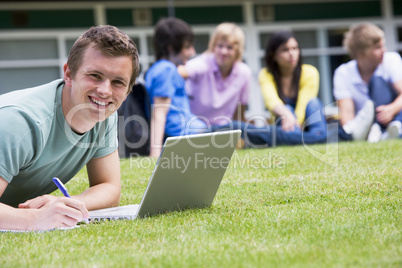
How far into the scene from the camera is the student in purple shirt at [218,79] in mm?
7641

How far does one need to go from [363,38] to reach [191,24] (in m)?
7.00

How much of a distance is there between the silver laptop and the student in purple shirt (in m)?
4.32

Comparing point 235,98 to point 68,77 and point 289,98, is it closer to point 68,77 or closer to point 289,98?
point 289,98

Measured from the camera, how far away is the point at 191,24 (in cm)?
1430

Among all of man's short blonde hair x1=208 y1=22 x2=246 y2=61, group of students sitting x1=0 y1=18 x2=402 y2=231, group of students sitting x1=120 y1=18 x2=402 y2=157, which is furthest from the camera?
man's short blonde hair x1=208 y1=22 x2=246 y2=61

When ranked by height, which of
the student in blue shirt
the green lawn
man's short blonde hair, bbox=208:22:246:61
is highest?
man's short blonde hair, bbox=208:22:246:61

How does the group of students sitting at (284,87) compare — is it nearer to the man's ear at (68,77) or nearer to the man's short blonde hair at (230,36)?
the man's short blonde hair at (230,36)

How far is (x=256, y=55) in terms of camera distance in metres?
14.5

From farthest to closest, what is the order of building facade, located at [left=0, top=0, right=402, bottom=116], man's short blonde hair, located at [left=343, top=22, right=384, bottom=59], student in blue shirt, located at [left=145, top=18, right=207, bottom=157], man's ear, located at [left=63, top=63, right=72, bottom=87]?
1. building facade, located at [left=0, top=0, right=402, bottom=116]
2. man's short blonde hair, located at [left=343, top=22, right=384, bottom=59]
3. student in blue shirt, located at [left=145, top=18, right=207, bottom=157]
4. man's ear, located at [left=63, top=63, right=72, bottom=87]

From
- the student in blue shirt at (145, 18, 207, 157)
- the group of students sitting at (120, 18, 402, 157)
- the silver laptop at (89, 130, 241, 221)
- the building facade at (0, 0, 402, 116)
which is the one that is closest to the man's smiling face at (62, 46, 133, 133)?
the silver laptop at (89, 130, 241, 221)

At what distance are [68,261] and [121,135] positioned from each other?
13.8ft

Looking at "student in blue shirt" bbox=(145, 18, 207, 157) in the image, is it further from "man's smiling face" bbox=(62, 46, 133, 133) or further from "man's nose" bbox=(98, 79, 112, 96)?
"man's nose" bbox=(98, 79, 112, 96)

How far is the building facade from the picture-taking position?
1349 cm

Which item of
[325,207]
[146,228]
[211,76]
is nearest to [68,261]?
[146,228]
